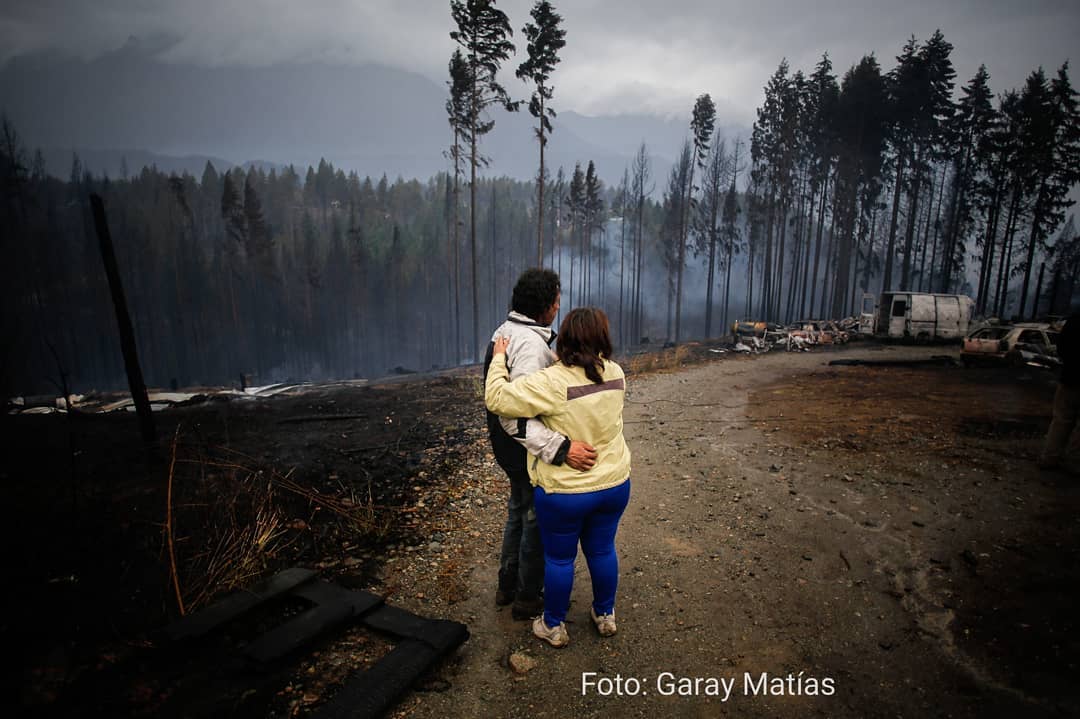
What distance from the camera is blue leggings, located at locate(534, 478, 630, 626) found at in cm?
252

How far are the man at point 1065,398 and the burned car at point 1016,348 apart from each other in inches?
424

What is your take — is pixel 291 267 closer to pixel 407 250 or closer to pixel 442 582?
pixel 407 250

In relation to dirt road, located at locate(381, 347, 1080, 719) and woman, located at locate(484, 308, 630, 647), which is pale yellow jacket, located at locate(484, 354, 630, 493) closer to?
woman, located at locate(484, 308, 630, 647)

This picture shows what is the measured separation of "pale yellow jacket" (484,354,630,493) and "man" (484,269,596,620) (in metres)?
0.07

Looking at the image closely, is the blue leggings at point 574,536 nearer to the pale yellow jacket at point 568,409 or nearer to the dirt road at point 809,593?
the pale yellow jacket at point 568,409

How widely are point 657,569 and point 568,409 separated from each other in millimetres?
2090

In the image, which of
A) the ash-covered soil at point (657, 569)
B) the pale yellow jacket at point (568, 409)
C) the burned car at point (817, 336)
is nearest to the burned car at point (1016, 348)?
the burned car at point (817, 336)

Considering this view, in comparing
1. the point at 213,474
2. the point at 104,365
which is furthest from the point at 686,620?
the point at 104,365

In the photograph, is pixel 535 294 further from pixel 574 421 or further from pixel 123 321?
pixel 123 321

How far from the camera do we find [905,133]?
92.0 ft

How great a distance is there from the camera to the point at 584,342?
251 cm

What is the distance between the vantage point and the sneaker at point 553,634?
9.25ft

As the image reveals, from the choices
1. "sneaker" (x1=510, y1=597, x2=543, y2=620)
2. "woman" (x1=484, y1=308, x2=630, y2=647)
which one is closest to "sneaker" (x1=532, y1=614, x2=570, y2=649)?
"sneaker" (x1=510, y1=597, x2=543, y2=620)

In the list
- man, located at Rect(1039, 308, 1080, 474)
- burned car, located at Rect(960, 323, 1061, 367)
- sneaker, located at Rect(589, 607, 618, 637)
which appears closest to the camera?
sneaker, located at Rect(589, 607, 618, 637)
